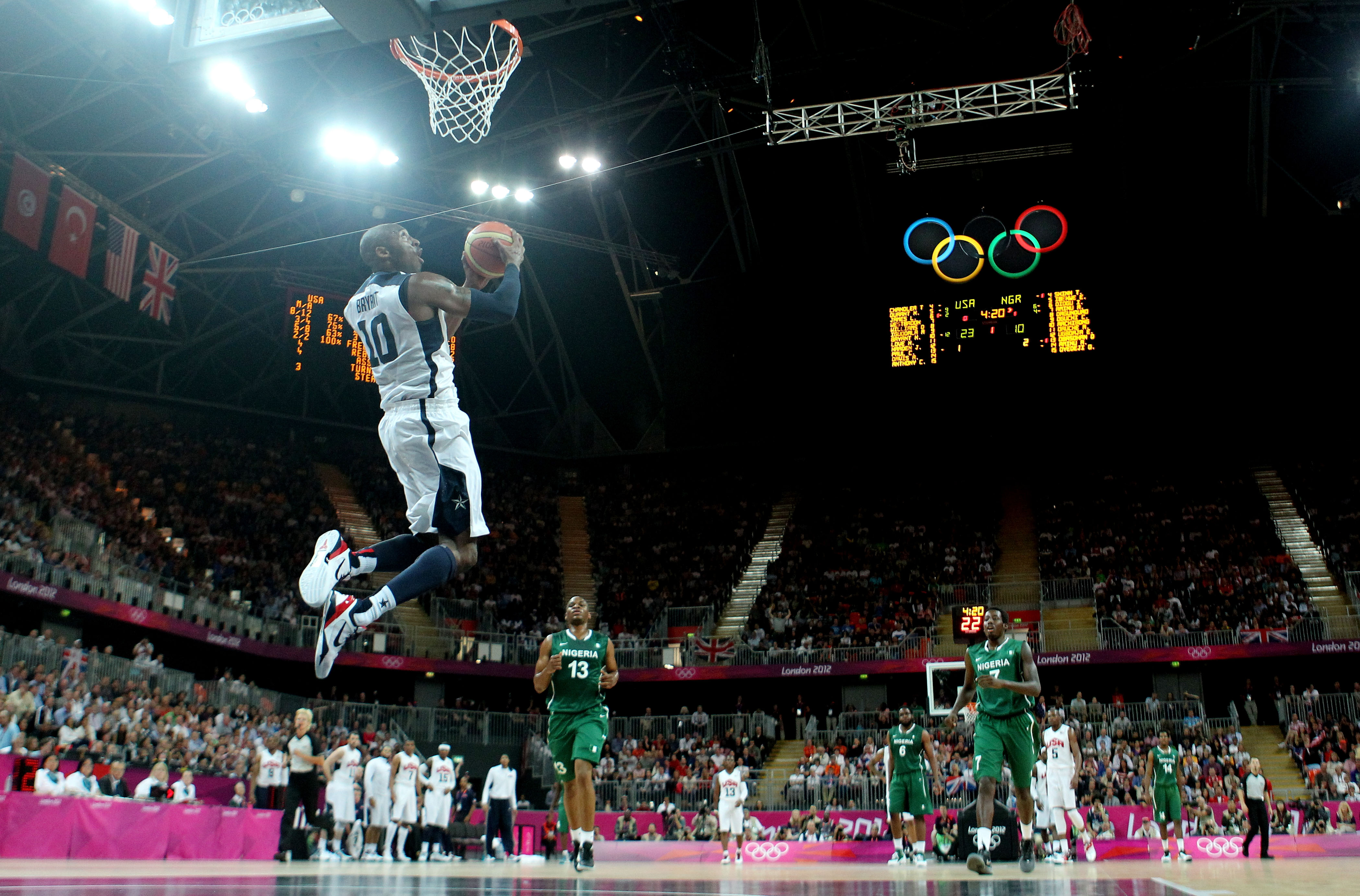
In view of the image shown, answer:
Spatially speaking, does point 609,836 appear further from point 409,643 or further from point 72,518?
point 72,518

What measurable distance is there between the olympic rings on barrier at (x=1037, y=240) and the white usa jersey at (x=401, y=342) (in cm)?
2308

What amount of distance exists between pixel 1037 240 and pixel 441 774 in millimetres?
18384

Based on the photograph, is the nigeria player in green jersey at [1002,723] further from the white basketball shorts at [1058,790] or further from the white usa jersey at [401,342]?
the white usa jersey at [401,342]

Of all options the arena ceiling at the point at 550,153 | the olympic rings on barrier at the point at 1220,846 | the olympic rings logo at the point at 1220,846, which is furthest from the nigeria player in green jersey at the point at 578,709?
the arena ceiling at the point at 550,153

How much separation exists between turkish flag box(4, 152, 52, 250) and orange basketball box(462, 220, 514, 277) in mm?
17555

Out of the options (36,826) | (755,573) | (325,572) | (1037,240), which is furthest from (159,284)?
(325,572)

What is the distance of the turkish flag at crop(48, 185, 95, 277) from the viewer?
21.4 metres

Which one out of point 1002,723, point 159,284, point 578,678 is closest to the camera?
point 578,678

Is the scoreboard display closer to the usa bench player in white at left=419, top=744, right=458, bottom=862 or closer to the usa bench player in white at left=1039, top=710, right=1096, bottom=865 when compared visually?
the usa bench player in white at left=419, top=744, right=458, bottom=862

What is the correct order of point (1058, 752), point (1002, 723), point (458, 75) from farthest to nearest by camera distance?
point (1058, 752), point (458, 75), point (1002, 723)

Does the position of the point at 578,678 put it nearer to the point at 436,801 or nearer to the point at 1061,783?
the point at 1061,783

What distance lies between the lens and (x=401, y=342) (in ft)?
19.7

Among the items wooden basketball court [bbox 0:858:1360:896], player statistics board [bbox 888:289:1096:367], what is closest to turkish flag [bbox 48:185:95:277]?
wooden basketball court [bbox 0:858:1360:896]

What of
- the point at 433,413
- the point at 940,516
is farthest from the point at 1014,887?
the point at 940,516
